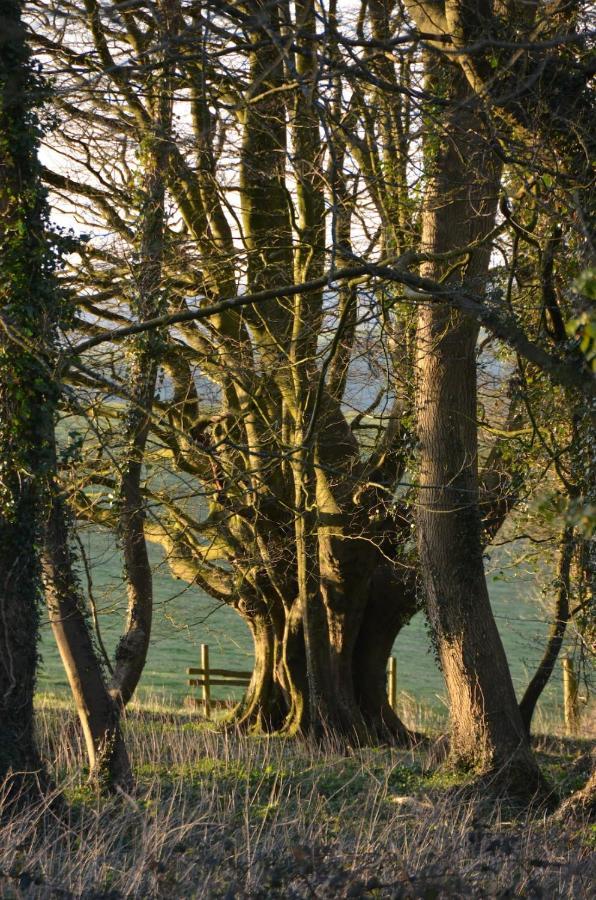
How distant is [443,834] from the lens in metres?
6.35

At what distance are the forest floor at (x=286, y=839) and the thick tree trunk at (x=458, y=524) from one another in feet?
1.91

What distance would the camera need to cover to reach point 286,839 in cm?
Result: 600

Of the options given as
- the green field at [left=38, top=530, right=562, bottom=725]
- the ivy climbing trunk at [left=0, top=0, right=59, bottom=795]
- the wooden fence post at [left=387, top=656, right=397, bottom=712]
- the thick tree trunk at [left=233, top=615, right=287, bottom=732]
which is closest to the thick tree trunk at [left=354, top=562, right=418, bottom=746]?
the thick tree trunk at [left=233, top=615, right=287, bottom=732]

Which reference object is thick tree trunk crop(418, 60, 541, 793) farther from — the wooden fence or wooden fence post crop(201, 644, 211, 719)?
the wooden fence

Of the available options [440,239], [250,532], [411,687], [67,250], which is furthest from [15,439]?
[411,687]

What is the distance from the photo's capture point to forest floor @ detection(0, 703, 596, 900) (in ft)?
15.1

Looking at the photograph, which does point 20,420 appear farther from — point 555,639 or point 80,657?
point 555,639

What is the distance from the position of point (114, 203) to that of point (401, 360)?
453cm

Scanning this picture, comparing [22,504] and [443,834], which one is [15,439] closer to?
[22,504]

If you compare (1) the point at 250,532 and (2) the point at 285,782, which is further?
(1) the point at 250,532

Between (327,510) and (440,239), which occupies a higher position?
(440,239)

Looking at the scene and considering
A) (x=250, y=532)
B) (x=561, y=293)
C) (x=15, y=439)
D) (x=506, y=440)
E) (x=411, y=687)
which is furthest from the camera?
(x=411, y=687)

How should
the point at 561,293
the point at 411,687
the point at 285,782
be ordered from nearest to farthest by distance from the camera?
1. the point at 561,293
2. the point at 285,782
3. the point at 411,687

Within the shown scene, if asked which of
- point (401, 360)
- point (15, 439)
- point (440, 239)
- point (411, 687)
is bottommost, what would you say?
point (411, 687)
